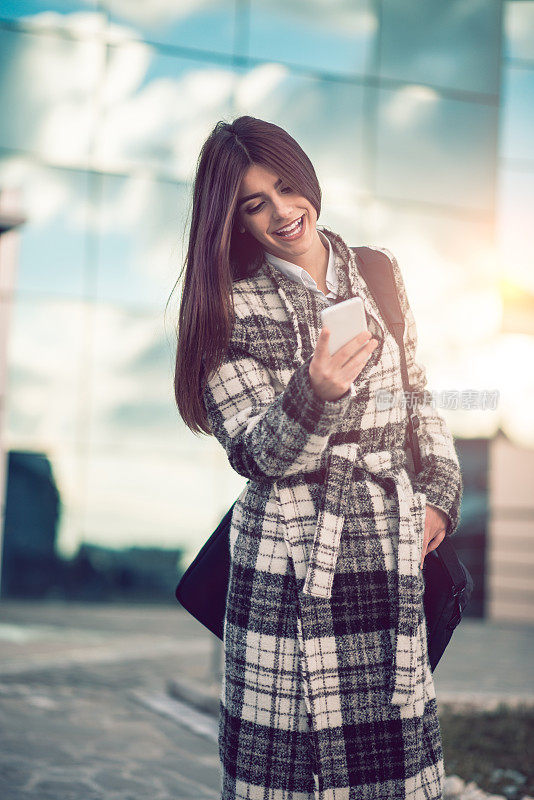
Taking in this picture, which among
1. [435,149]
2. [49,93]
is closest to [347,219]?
[435,149]

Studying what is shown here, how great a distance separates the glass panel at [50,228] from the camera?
10195 mm

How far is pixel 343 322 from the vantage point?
1589 mm

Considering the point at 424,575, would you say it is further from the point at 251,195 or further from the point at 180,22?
the point at 180,22

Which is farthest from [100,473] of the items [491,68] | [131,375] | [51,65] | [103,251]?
[491,68]

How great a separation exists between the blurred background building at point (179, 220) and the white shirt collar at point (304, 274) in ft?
26.6

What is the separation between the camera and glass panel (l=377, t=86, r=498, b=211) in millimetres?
11180

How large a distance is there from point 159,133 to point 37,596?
18.1 feet

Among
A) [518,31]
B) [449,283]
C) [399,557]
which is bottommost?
[399,557]

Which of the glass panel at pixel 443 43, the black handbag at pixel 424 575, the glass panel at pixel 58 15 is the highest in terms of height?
the glass panel at pixel 443 43

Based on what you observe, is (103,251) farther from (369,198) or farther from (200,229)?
(200,229)

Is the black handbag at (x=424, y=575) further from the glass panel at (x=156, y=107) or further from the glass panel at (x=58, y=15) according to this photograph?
the glass panel at (x=58, y=15)

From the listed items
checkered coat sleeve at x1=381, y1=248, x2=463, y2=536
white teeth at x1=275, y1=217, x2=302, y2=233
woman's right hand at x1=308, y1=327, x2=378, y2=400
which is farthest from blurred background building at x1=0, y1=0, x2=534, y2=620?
woman's right hand at x1=308, y1=327, x2=378, y2=400

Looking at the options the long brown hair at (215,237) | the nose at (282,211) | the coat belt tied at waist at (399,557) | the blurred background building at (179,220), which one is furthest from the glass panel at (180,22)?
the coat belt tied at waist at (399,557)

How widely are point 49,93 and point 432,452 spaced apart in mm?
9396
